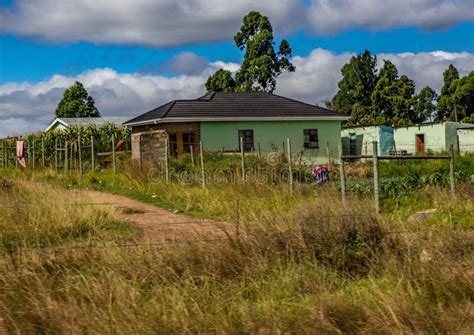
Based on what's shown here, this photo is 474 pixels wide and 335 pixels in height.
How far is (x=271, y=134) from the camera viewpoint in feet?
107

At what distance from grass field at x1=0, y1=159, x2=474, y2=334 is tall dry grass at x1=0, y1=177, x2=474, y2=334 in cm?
1

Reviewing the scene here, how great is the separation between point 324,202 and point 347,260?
1243 millimetres

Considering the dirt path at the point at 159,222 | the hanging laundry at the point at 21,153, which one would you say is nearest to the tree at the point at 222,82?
the hanging laundry at the point at 21,153

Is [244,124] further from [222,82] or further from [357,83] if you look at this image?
[357,83]

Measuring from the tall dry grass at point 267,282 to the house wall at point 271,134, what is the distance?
23.3 meters

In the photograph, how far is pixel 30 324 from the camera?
484cm

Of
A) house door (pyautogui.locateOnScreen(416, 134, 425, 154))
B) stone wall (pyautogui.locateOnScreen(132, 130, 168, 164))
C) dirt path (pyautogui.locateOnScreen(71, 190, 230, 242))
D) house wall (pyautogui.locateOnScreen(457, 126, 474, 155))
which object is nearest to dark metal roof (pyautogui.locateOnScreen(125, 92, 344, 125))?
→ house door (pyautogui.locateOnScreen(416, 134, 425, 154))

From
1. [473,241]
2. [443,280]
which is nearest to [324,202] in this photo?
[473,241]

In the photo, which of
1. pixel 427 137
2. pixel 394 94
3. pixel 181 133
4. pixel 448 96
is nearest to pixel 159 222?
pixel 181 133

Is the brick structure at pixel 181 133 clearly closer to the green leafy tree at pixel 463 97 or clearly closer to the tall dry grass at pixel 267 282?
the tall dry grass at pixel 267 282

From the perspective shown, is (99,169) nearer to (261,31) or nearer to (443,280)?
(443,280)

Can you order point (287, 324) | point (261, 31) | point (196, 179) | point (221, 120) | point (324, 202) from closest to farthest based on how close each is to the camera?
point (287, 324) < point (324, 202) < point (196, 179) < point (221, 120) < point (261, 31)

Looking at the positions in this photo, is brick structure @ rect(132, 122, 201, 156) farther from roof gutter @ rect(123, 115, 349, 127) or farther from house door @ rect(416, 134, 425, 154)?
house door @ rect(416, 134, 425, 154)

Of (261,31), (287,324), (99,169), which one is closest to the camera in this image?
(287,324)
